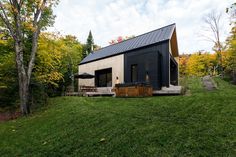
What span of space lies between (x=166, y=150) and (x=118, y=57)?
14.4 metres

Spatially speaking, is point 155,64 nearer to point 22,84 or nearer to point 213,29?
point 22,84

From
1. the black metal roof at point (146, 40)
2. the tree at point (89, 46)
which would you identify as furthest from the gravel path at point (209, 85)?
the tree at point (89, 46)

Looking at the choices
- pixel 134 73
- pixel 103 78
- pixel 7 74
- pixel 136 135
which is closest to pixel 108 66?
pixel 103 78

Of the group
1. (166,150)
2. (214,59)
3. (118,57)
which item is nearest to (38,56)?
(118,57)

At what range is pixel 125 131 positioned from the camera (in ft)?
17.0

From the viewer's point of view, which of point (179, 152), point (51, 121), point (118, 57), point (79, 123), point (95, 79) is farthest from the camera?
point (95, 79)

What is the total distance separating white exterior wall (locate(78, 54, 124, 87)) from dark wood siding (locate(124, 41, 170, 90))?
2.41 m

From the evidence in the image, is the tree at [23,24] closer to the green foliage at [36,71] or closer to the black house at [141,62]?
the green foliage at [36,71]

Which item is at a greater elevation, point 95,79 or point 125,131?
point 95,79

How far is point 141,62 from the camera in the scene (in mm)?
15062

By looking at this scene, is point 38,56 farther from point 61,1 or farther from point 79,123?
point 79,123

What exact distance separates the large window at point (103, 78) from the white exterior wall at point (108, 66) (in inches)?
16.9

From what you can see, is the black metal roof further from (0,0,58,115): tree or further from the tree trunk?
the tree trunk

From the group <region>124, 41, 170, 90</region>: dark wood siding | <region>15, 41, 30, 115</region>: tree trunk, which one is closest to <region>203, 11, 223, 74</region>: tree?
<region>124, 41, 170, 90</region>: dark wood siding
